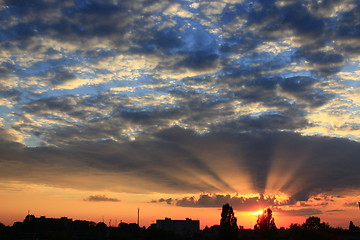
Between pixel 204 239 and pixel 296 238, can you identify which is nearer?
pixel 296 238

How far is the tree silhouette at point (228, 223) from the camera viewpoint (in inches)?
3538

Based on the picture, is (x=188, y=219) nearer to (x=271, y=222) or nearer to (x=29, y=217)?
(x=271, y=222)

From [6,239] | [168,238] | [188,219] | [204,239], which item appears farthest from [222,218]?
[188,219]

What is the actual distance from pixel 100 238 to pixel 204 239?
25.1 metres

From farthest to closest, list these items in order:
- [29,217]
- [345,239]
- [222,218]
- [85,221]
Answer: [85,221] → [29,217] → [222,218] → [345,239]

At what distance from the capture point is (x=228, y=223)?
302 ft

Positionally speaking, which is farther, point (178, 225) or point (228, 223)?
point (178, 225)

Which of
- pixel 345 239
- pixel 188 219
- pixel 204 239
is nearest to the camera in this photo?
pixel 345 239

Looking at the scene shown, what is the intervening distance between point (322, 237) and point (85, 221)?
115m

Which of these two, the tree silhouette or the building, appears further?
the building

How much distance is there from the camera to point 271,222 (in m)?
132

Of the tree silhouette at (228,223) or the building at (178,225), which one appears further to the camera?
the building at (178,225)

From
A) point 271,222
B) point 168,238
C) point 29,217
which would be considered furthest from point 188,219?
point 168,238

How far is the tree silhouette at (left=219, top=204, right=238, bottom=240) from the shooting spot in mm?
89875
